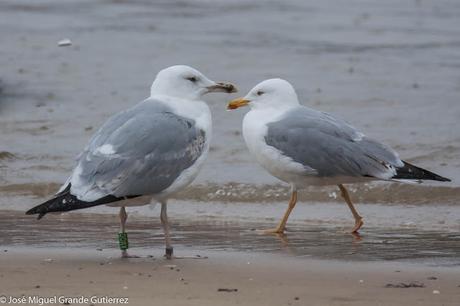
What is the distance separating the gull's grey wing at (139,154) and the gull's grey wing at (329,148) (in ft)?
4.71

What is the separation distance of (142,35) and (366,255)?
1035 centimetres

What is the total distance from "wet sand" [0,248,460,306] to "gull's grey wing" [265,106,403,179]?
1.51 m

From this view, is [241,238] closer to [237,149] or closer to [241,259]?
[241,259]

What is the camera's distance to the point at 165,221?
263 inches

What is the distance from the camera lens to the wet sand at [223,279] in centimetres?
523

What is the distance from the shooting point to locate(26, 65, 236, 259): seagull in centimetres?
624

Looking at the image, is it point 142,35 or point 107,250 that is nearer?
point 107,250

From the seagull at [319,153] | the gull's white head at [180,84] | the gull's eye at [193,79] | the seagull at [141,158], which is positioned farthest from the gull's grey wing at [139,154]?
the seagull at [319,153]

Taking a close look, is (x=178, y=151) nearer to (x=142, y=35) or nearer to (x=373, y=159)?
(x=373, y=159)

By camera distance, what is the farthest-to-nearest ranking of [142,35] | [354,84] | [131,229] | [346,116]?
[142,35]
[354,84]
[346,116]
[131,229]

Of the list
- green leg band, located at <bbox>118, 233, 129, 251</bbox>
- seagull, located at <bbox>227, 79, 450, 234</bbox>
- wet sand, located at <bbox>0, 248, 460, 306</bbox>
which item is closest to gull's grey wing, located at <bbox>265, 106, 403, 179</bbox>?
seagull, located at <bbox>227, 79, 450, 234</bbox>

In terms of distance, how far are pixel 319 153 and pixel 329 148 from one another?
0.08 m

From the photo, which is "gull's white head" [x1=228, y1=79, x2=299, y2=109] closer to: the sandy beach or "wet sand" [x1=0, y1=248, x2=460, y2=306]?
the sandy beach

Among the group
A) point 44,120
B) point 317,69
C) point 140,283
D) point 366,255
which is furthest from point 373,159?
point 317,69
